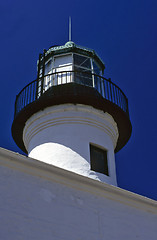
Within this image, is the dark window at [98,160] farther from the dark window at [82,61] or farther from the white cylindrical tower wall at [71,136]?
the dark window at [82,61]

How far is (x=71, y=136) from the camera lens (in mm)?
9336

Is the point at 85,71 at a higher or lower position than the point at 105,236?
higher

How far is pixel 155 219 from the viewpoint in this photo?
7633 mm

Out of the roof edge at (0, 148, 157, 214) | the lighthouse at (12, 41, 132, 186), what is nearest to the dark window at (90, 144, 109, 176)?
the lighthouse at (12, 41, 132, 186)

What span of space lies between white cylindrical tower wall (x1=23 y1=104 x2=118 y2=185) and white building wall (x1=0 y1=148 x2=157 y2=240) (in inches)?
71.1

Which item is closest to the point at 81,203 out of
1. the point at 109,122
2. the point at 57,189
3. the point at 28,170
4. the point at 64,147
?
the point at 57,189

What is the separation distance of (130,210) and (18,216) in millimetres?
2618

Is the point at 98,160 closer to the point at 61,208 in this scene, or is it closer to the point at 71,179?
the point at 71,179

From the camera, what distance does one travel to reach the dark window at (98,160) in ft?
30.0

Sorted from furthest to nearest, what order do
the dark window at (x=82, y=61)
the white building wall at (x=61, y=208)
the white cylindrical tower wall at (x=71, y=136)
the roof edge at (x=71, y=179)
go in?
1. the dark window at (x=82, y=61)
2. the white cylindrical tower wall at (x=71, y=136)
3. the roof edge at (x=71, y=179)
4. the white building wall at (x=61, y=208)

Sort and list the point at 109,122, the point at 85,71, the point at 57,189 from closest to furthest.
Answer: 1. the point at 57,189
2. the point at 109,122
3. the point at 85,71

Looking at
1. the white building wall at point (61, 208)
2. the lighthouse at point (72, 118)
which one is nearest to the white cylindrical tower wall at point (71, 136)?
the lighthouse at point (72, 118)

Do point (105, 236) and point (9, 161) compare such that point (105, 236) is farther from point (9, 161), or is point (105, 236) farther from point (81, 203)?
point (9, 161)

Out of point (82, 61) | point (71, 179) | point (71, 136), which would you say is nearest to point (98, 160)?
point (71, 136)
